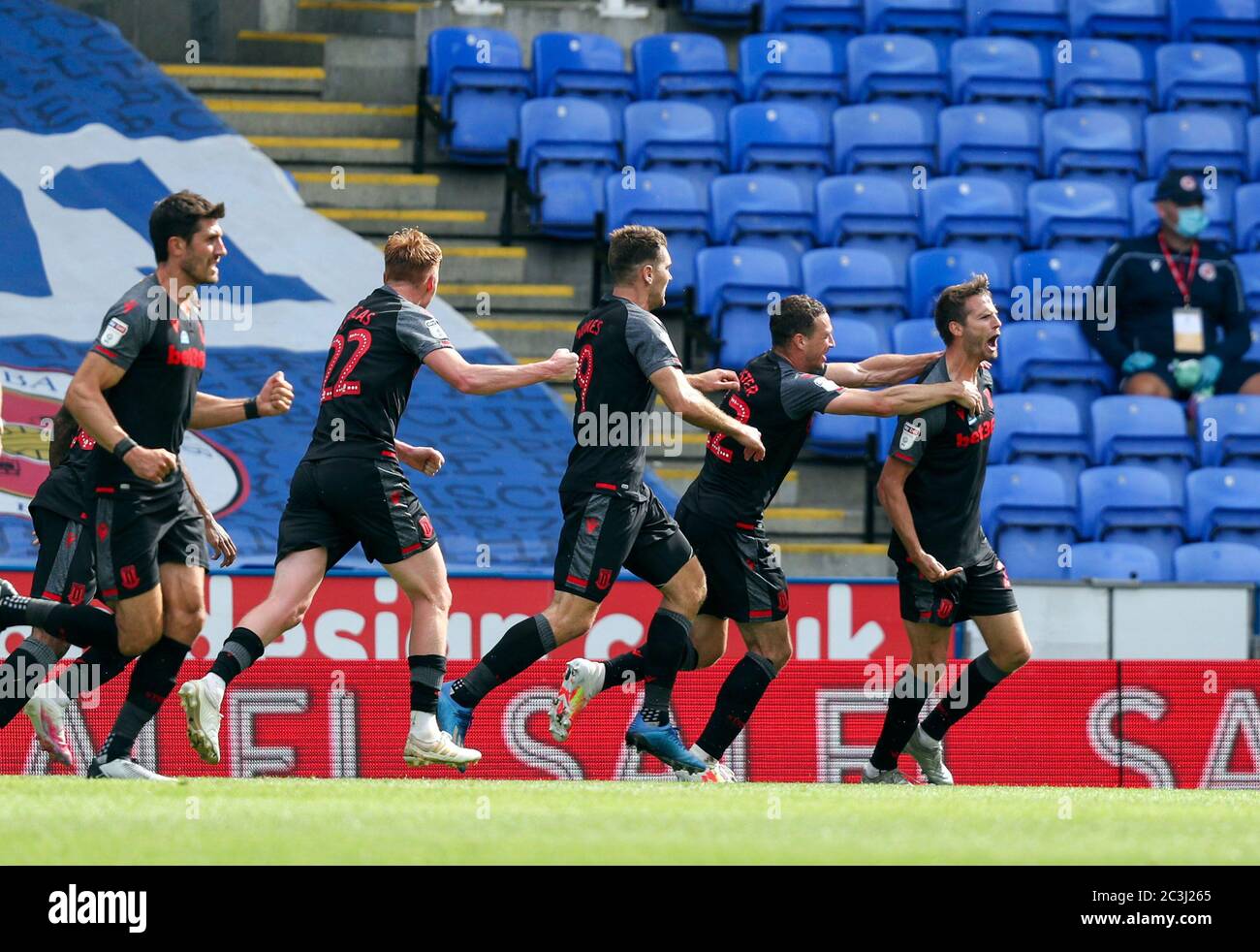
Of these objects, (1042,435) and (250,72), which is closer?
(1042,435)

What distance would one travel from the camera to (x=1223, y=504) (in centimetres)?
1351

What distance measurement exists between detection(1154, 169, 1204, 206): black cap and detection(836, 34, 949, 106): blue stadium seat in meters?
2.56

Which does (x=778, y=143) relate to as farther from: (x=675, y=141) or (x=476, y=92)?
(x=476, y=92)

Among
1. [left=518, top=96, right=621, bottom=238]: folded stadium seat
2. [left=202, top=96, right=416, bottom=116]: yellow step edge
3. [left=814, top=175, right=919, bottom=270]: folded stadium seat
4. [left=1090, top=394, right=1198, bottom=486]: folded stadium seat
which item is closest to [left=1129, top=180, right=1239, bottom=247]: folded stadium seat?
[left=814, top=175, right=919, bottom=270]: folded stadium seat

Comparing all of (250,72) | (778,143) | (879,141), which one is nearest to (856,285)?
(778,143)

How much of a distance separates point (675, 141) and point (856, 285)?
7.08ft

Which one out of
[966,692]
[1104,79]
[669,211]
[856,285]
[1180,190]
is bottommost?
[966,692]

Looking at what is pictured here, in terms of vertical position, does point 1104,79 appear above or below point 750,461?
above

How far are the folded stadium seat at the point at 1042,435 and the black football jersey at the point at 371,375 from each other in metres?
7.43

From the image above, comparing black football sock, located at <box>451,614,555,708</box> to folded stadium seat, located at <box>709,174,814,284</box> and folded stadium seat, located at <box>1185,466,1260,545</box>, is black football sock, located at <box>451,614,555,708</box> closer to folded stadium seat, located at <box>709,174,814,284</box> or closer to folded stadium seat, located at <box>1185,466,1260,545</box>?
folded stadium seat, located at <box>1185,466,1260,545</box>

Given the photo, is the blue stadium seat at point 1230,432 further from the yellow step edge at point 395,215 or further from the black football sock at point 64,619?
the black football sock at point 64,619

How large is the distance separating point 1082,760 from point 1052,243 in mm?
6491

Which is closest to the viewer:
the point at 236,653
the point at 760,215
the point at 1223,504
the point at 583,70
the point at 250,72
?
the point at 236,653

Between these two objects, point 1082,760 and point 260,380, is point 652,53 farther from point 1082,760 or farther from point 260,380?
point 1082,760
